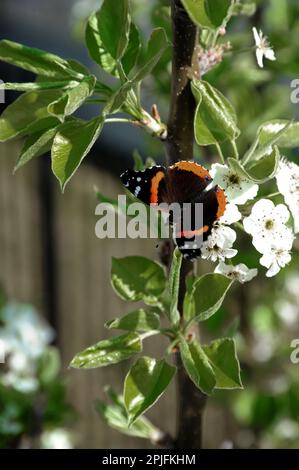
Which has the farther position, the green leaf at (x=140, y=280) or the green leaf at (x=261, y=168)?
the green leaf at (x=140, y=280)

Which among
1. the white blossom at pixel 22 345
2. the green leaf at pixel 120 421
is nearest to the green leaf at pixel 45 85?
the green leaf at pixel 120 421

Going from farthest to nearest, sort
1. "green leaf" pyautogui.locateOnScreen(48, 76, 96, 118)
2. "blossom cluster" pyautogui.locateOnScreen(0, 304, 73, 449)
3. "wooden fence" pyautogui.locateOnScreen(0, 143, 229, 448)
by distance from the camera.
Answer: "wooden fence" pyautogui.locateOnScreen(0, 143, 229, 448)
"blossom cluster" pyautogui.locateOnScreen(0, 304, 73, 449)
"green leaf" pyautogui.locateOnScreen(48, 76, 96, 118)

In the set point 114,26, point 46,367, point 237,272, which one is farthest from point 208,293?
point 46,367

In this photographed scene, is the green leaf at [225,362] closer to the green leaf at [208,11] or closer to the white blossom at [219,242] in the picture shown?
the white blossom at [219,242]

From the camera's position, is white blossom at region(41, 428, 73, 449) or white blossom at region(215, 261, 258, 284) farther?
white blossom at region(41, 428, 73, 449)

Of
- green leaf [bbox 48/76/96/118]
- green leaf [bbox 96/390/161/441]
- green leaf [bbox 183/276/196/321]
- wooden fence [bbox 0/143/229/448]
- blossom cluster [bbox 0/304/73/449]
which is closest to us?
green leaf [bbox 48/76/96/118]

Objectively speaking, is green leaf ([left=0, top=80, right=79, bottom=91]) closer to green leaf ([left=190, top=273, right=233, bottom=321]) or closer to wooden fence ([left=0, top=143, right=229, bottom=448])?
green leaf ([left=190, top=273, right=233, bottom=321])

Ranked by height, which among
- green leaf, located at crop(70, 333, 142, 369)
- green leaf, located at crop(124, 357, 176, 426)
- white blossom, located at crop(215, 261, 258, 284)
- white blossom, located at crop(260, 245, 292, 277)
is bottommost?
green leaf, located at crop(124, 357, 176, 426)

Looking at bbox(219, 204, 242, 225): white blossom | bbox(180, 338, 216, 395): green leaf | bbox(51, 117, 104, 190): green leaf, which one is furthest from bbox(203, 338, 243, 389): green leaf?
bbox(51, 117, 104, 190): green leaf
